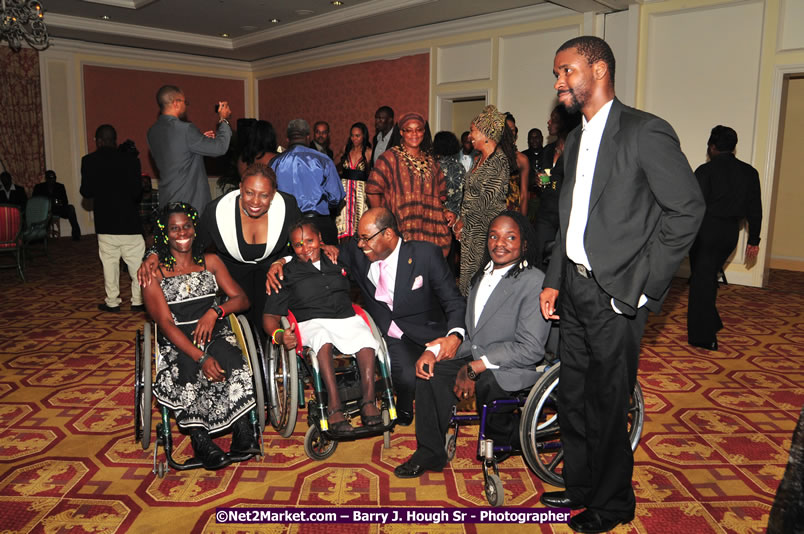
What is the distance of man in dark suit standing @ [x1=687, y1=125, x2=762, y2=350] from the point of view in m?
4.90

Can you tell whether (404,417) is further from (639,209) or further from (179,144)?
(179,144)

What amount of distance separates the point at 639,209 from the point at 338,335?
1.56m

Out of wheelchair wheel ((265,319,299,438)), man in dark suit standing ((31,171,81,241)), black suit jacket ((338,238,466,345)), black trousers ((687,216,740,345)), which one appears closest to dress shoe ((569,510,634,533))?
black suit jacket ((338,238,466,345))

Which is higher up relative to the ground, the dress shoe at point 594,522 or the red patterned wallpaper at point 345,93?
the red patterned wallpaper at point 345,93

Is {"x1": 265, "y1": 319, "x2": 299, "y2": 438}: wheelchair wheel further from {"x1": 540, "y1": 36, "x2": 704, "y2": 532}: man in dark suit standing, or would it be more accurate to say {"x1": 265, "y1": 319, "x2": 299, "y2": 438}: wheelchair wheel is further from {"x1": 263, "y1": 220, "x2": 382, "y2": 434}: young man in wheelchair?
{"x1": 540, "y1": 36, "x2": 704, "y2": 532}: man in dark suit standing

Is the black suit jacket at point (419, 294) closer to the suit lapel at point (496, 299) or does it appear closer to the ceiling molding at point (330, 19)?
the suit lapel at point (496, 299)

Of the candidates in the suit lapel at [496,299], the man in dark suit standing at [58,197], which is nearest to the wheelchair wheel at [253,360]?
the suit lapel at [496,299]

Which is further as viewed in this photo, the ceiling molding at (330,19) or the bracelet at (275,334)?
the ceiling molding at (330,19)

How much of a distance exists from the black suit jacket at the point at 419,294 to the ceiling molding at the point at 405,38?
669cm

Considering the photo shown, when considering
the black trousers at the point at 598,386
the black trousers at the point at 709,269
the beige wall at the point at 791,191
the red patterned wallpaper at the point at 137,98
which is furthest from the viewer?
the red patterned wallpaper at the point at 137,98

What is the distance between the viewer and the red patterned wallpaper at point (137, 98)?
1223 centimetres

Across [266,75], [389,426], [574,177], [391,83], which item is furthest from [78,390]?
[266,75]

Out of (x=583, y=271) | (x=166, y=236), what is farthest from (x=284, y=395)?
(x=583, y=271)

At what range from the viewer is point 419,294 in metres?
3.23
